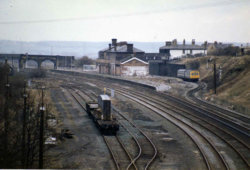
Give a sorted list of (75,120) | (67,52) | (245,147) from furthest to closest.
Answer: (67,52) → (75,120) → (245,147)

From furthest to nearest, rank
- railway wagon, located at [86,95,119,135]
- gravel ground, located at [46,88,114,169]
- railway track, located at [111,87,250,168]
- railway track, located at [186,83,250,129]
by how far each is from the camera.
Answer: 1. railway track, located at [186,83,250,129]
2. railway wagon, located at [86,95,119,135]
3. railway track, located at [111,87,250,168]
4. gravel ground, located at [46,88,114,169]

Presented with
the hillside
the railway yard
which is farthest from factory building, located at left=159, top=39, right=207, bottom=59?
the railway yard

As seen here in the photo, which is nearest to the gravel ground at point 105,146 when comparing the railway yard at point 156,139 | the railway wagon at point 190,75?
the railway yard at point 156,139

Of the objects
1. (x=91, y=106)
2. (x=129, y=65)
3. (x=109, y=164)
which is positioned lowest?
(x=109, y=164)

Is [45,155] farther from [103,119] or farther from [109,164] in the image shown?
[103,119]

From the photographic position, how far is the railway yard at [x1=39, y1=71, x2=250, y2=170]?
13609 mm

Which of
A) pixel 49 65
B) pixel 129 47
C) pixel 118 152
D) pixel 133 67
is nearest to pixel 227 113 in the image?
pixel 118 152

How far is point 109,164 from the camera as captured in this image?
525 inches

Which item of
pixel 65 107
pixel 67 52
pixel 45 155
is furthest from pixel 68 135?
pixel 67 52

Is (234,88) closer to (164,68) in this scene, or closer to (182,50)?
(164,68)

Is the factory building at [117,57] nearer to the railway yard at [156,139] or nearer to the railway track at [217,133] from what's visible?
the railway track at [217,133]

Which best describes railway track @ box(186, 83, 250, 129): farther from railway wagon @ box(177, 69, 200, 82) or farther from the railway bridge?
the railway bridge

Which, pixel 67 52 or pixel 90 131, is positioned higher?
pixel 67 52

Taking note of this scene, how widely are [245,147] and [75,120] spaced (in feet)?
37.1
